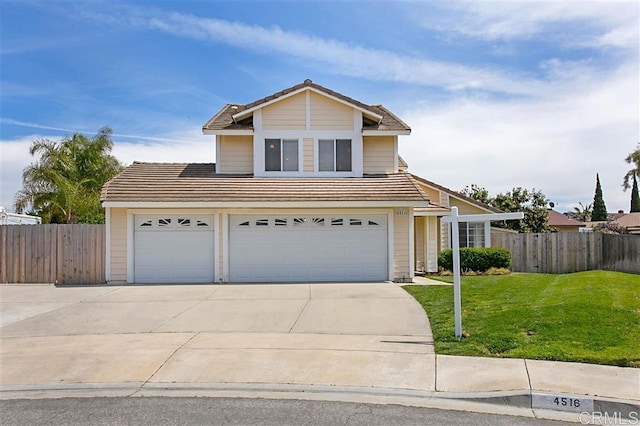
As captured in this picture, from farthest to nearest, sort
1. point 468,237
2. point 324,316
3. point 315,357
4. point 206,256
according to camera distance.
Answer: point 468,237 → point 206,256 → point 324,316 → point 315,357

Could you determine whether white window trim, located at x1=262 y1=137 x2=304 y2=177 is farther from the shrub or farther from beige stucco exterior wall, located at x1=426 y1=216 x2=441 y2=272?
the shrub

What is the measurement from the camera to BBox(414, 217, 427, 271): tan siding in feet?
64.5

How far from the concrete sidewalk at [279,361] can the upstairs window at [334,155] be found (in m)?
6.83

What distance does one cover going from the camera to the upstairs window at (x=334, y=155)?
17.5m

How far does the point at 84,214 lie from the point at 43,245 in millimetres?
7383

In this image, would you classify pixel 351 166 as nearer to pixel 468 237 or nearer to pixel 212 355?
pixel 468 237

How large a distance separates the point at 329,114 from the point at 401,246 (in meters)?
5.43

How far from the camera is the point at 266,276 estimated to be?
51.8 feet

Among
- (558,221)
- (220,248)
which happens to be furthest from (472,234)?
(558,221)

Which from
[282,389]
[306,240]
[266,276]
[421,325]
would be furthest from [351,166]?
[282,389]

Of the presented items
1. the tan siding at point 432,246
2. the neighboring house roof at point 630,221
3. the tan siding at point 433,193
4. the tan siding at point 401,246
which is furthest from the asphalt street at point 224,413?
the neighboring house roof at point 630,221

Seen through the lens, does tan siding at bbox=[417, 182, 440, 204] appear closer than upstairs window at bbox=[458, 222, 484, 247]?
No

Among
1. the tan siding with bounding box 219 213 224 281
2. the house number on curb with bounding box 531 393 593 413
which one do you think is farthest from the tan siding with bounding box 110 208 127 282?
the house number on curb with bounding box 531 393 593 413

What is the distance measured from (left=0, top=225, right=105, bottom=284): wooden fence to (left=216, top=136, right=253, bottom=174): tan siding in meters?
4.71
